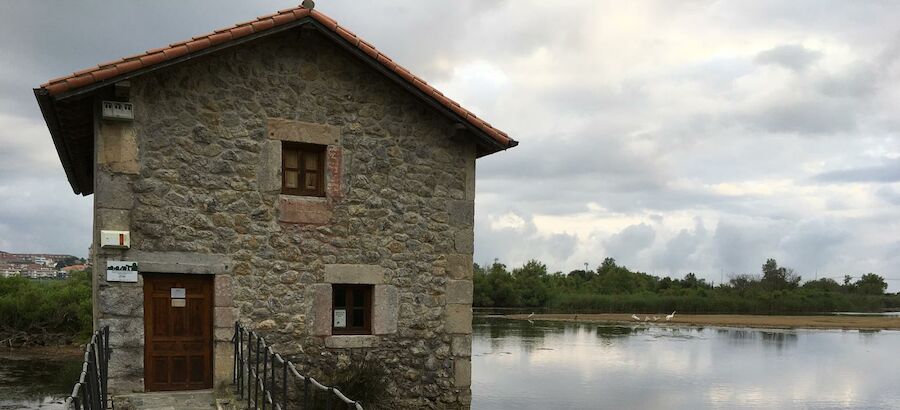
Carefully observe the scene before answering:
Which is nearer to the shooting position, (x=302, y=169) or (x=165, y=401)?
(x=165, y=401)

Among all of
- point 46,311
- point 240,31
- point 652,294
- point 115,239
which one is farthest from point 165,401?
point 652,294

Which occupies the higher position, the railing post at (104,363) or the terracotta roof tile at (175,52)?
the terracotta roof tile at (175,52)

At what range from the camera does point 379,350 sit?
31.0 ft

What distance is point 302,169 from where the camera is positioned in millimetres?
9305

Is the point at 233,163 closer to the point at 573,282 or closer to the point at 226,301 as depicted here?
the point at 226,301

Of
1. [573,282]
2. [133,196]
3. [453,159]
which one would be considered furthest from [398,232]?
[573,282]

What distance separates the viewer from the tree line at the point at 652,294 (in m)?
58.5

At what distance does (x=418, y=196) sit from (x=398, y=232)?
0.56m

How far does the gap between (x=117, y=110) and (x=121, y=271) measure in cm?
178

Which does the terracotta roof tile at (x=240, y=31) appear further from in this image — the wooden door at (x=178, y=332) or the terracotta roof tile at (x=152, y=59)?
the wooden door at (x=178, y=332)

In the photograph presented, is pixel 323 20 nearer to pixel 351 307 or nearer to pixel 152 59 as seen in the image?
pixel 152 59

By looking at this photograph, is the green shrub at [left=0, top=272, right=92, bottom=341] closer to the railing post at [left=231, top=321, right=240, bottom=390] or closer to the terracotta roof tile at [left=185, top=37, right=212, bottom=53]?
the railing post at [left=231, top=321, right=240, bottom=390]

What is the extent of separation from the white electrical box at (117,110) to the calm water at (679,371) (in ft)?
32.8

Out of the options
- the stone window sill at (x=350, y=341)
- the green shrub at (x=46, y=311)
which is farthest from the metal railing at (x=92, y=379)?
the green shrub at (x=46, y=311)
